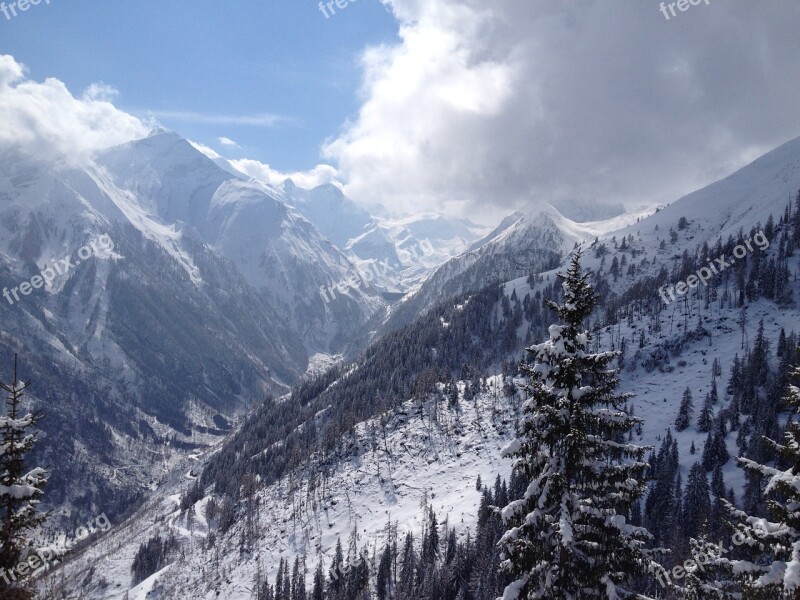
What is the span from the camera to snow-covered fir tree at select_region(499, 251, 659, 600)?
55.3 ft

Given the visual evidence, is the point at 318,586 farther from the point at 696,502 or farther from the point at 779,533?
the point at 779,533

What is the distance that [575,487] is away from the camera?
1739 cm

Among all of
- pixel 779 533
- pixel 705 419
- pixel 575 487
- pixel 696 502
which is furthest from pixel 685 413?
pixel 575 487

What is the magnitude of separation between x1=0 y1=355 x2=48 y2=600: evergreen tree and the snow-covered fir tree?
18.6 meters

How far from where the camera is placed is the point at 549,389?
17562mm

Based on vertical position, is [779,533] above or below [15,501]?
below

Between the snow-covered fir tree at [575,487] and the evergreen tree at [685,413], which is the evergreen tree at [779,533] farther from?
the evergreen tree at [685,413]

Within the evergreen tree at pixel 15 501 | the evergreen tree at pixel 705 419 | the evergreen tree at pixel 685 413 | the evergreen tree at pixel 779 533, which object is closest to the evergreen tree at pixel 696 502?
the evergreen tree at pixel 705 419

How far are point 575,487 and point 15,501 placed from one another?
70.2ft

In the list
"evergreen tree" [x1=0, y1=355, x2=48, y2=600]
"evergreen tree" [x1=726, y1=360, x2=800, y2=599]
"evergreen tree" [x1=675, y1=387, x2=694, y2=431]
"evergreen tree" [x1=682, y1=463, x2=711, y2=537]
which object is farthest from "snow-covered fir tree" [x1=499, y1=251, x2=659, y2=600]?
"evergreen tree" [x1=675, y1=387, x2=694, y2=431]

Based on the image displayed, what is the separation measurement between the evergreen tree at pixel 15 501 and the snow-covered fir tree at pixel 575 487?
1858 centimetres

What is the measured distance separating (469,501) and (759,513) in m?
70.1

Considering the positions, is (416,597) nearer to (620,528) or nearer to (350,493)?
(350,493)

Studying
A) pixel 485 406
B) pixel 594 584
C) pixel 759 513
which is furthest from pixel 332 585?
pixel 594 584
